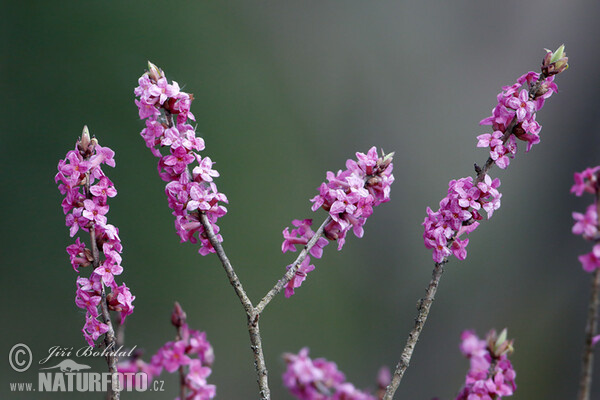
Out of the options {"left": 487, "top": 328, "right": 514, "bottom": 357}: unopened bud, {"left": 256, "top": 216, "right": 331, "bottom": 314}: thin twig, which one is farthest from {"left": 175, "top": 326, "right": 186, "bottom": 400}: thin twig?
{"left": 487, "top": 328, "right": 514, "bottom": 357}: unopened bud

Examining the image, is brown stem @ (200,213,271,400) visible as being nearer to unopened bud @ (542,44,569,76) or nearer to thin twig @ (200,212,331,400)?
thin twig @ (200,212,331,400)

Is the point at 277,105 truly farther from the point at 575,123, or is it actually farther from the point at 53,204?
the point at 575,123

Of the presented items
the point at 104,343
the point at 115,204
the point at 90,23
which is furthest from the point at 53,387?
the point at 90,23

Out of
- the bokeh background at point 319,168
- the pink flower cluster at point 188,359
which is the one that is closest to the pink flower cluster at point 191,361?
the pink flower cluster at point 188,359

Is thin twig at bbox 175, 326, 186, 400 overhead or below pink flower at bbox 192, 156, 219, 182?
below

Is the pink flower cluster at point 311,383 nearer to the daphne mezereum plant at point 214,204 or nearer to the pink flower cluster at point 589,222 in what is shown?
the daphne mezereum plant at point 214,204

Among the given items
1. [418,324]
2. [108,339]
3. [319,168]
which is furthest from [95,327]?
[319,168]

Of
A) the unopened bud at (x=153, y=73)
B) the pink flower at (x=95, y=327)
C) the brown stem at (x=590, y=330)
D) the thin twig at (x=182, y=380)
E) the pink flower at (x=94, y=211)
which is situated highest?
the unopened bud at (x=153, y=73)
